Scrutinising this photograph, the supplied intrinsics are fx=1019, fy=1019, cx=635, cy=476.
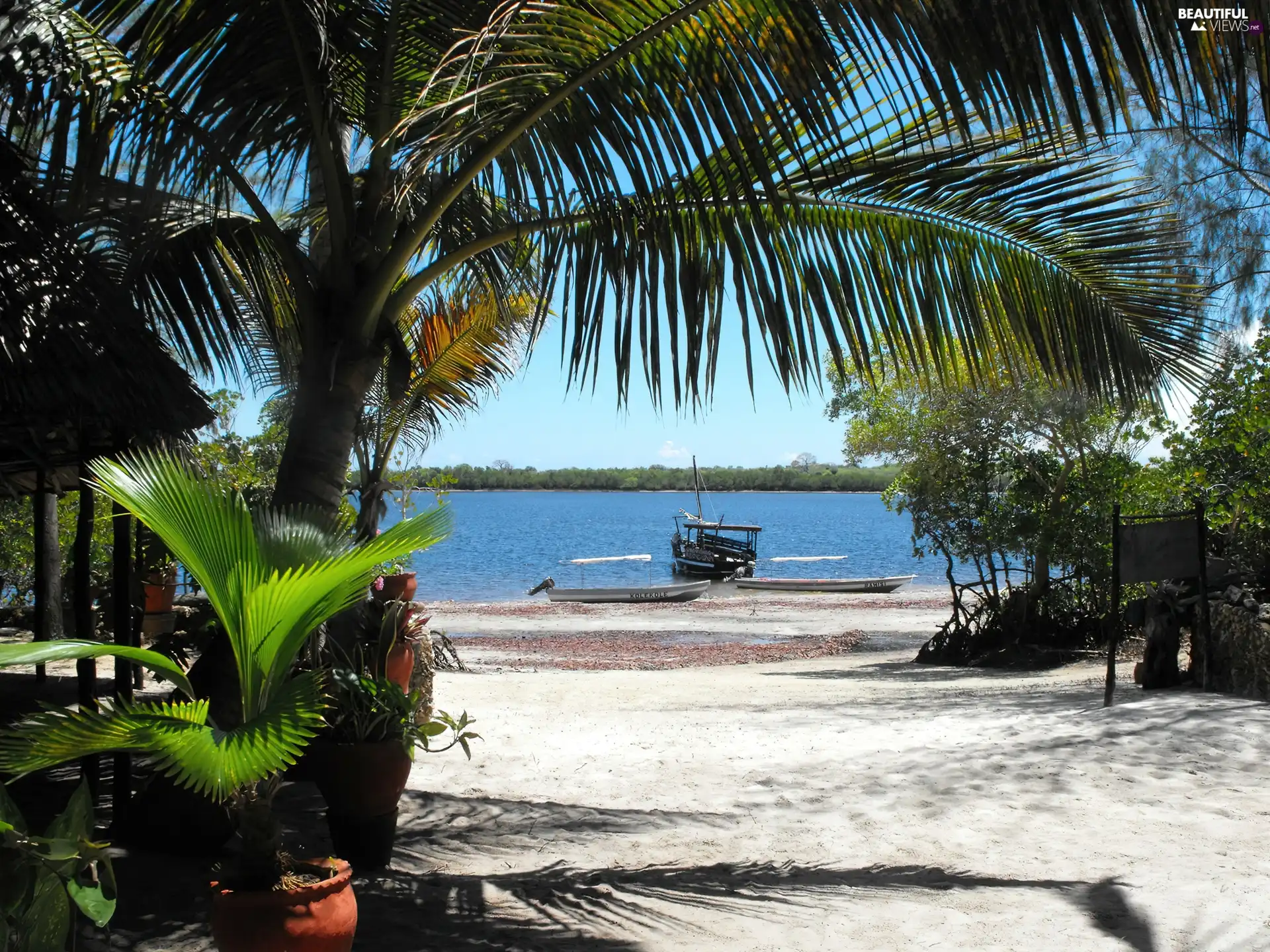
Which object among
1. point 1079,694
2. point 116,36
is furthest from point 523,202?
point 1079,694

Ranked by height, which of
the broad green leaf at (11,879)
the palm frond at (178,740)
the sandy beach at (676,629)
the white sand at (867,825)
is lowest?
the sandy beach at (676,629)

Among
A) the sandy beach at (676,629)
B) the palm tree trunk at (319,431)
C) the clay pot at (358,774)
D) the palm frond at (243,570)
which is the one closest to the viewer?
the palm frond at (243,570)

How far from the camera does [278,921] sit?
2.55 m

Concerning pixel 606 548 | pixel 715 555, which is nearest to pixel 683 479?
pixel 606 548

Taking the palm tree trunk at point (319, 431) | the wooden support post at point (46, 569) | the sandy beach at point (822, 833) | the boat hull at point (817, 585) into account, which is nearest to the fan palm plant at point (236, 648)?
the palm tree trunk at point (319, 431)

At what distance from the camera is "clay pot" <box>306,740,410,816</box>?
12.4 ft

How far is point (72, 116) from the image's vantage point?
3.80 meters

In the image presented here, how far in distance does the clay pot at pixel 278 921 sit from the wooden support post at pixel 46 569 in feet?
16.8

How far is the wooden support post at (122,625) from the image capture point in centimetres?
397

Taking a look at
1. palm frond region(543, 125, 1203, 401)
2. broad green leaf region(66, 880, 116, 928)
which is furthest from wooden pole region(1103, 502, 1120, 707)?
broad green leaf region(66, 880, 116, 928)

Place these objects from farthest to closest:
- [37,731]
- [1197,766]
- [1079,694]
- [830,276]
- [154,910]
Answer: [1079,694] < [1197,766] < [830,276] < [154,910] < [37,731]

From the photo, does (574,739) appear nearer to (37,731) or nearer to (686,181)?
(686,181)

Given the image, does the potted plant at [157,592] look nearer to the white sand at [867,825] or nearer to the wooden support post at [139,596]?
the wooden support post at [139,596]

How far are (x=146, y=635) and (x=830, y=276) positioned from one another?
6985 mm
